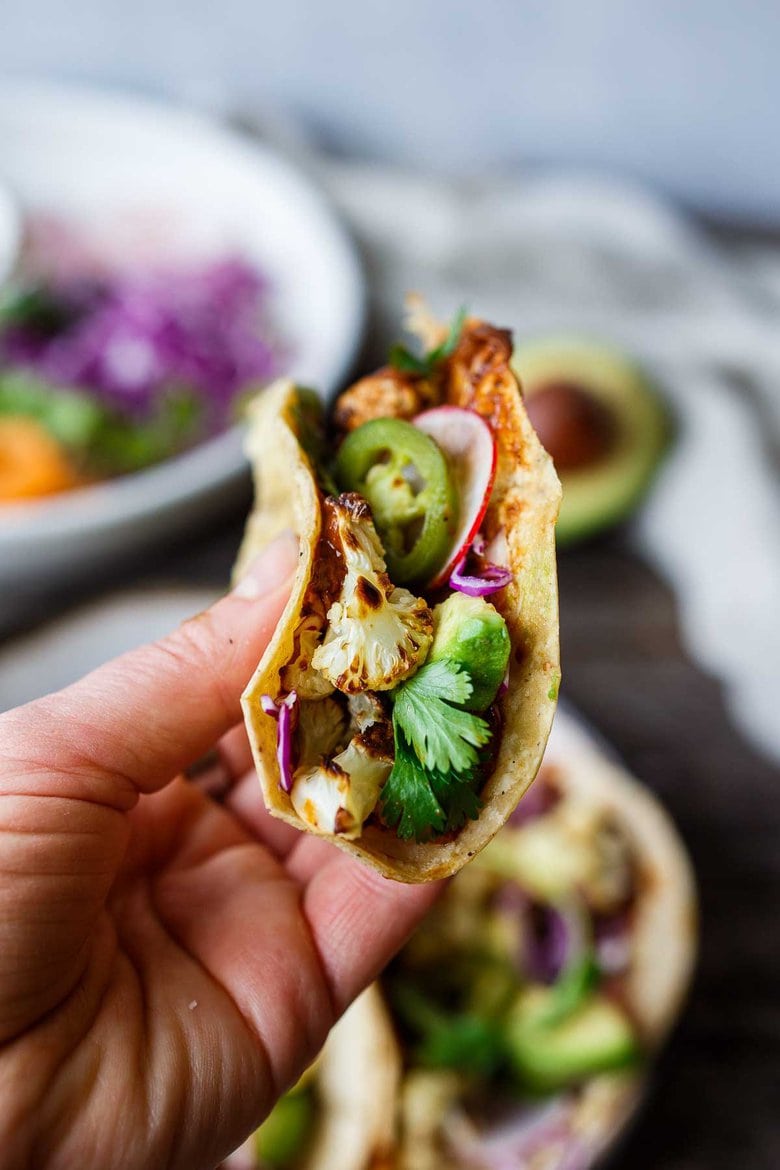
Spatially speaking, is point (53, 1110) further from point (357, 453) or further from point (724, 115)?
point (724, 115)

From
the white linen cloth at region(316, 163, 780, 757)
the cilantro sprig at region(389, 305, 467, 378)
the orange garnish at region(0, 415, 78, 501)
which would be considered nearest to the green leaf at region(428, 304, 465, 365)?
the cilantro sprig at region(389, 305, 467, 378)

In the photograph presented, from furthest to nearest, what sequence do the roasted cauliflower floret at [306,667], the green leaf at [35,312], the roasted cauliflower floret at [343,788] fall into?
the green leaf at [35,312] → the roasted cauliflower floret at [306,667] → the roasted cauliflower floret at [343,788]

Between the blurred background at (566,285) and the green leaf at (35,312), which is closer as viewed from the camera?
the blurred background at (566,285)

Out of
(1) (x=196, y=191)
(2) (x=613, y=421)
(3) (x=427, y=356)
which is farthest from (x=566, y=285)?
(3) (x=427, y=356)

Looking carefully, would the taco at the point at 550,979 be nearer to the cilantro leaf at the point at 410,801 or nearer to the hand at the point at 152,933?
the hand at the point at 152,933

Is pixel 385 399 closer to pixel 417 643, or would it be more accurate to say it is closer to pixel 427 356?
pixel 427 356

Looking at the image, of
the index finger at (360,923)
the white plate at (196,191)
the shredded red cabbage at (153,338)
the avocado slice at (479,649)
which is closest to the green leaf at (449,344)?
the avocado slice at (479,649)

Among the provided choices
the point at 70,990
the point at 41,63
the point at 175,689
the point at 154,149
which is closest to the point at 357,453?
the point at 175,689
